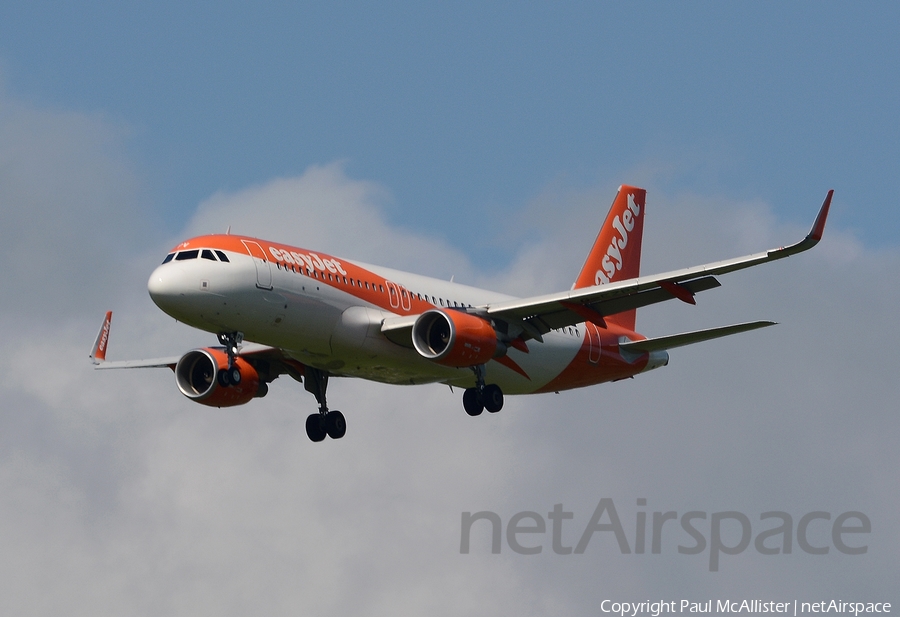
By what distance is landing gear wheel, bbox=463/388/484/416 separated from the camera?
45.4m

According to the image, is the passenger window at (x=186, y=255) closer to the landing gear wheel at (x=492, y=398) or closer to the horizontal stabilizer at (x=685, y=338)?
the landing gear wheel at (x=492, y=398)

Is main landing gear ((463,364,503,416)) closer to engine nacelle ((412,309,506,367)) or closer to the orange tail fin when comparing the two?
engine nacelle ((412,309,506,367))

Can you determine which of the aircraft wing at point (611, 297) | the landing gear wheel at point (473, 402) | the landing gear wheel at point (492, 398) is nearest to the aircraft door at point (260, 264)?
the aircraft wing at point (611, 297)

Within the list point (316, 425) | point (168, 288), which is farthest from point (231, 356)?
point (316, 425)

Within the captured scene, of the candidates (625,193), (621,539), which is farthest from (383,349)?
(625,193)

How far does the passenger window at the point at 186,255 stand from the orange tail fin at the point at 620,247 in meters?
17.9

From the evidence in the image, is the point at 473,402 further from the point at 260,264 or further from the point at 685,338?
the point at 260,264

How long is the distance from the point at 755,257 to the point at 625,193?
61.2ft

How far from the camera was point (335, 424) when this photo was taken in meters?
48.0

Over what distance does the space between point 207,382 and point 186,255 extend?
755 centimetres

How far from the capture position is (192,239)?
40500mm

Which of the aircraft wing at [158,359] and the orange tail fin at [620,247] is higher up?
the orange tail fin at [620,247]

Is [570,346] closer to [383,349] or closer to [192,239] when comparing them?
[383,349]

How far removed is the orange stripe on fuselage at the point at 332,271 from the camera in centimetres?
4031
